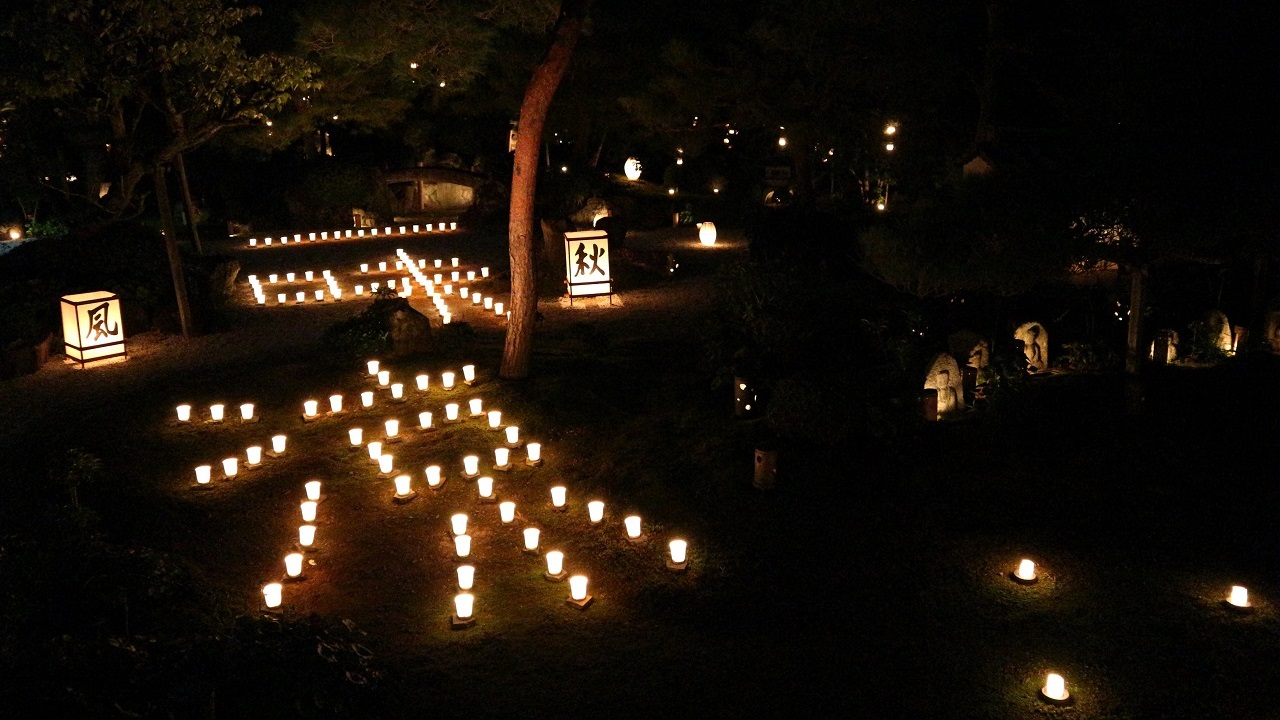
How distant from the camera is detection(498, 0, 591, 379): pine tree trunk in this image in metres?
9.70

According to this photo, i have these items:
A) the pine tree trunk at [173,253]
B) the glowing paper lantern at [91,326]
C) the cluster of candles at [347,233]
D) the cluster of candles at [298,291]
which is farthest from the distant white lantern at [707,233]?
the glowing paper lantern at [91,326]

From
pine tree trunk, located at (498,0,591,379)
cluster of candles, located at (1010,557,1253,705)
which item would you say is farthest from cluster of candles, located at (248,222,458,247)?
cluster of candles, located at (1010,557,1253,705)

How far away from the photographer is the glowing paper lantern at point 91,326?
11.9 meters

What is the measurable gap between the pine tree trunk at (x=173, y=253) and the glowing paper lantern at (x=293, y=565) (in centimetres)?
802

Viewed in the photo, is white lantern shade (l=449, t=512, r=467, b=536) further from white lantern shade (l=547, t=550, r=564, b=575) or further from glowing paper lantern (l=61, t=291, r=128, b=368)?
glowing paper lantern (l=61, t=291, r=128, b=368)

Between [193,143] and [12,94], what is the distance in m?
2.57

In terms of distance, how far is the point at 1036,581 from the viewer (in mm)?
6566

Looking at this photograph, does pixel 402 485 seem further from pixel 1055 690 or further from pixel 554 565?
pixel 1055 690

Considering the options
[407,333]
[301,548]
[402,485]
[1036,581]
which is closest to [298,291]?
[407,333]

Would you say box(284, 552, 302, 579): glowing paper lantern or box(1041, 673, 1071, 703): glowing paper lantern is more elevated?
box(284, 552, 302, 579): glowing paper lantern

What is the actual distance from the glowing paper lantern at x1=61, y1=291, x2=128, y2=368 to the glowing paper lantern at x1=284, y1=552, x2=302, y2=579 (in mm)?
6907

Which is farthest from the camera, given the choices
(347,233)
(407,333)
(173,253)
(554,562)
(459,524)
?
(347,233)

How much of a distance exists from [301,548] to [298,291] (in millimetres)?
11036

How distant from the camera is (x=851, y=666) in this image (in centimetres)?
566
